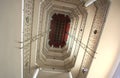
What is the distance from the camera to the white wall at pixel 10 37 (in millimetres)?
1720

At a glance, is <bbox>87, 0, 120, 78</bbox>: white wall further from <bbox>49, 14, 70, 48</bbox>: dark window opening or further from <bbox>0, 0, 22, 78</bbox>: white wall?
<bbox>49, 14, 70, 48</bbox>: dark window opening

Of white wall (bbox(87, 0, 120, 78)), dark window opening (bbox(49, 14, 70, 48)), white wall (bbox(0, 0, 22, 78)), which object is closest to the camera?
white wall (bbox(0, 0, 22, 78))

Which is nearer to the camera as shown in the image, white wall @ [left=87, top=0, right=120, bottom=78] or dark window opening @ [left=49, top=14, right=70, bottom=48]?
white wall @ [left=87, top=0, right=120, bottom=78]

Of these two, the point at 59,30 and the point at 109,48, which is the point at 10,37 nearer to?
the point at 109,48

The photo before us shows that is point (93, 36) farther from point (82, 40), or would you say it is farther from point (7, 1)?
point (7, 1)

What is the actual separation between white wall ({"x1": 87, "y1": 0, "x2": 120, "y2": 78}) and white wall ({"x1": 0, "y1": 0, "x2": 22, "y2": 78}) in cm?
117

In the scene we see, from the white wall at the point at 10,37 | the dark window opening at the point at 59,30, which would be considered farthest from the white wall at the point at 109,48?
the dark window opening at the point at 59,30

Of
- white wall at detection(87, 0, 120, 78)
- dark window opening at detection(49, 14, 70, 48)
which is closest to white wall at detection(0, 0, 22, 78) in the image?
white wall at detection(87, 0, 120, 78)

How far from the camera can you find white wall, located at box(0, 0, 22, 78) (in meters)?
1.72

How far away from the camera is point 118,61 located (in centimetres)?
228

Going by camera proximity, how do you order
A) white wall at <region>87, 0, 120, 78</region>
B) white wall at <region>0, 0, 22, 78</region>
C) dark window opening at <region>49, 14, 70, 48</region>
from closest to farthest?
white wall at <region>0, 0, 22, 78</region> < white wall at <region>87, 0, 120, 78</region> < dark window opening at <region>49, 14, 70, 48</region>

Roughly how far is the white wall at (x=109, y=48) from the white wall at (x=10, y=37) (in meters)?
1.17

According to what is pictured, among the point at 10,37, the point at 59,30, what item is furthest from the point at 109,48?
the point at 59,30

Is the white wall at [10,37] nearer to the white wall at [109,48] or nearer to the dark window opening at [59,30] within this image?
the white wall at [109,48]
